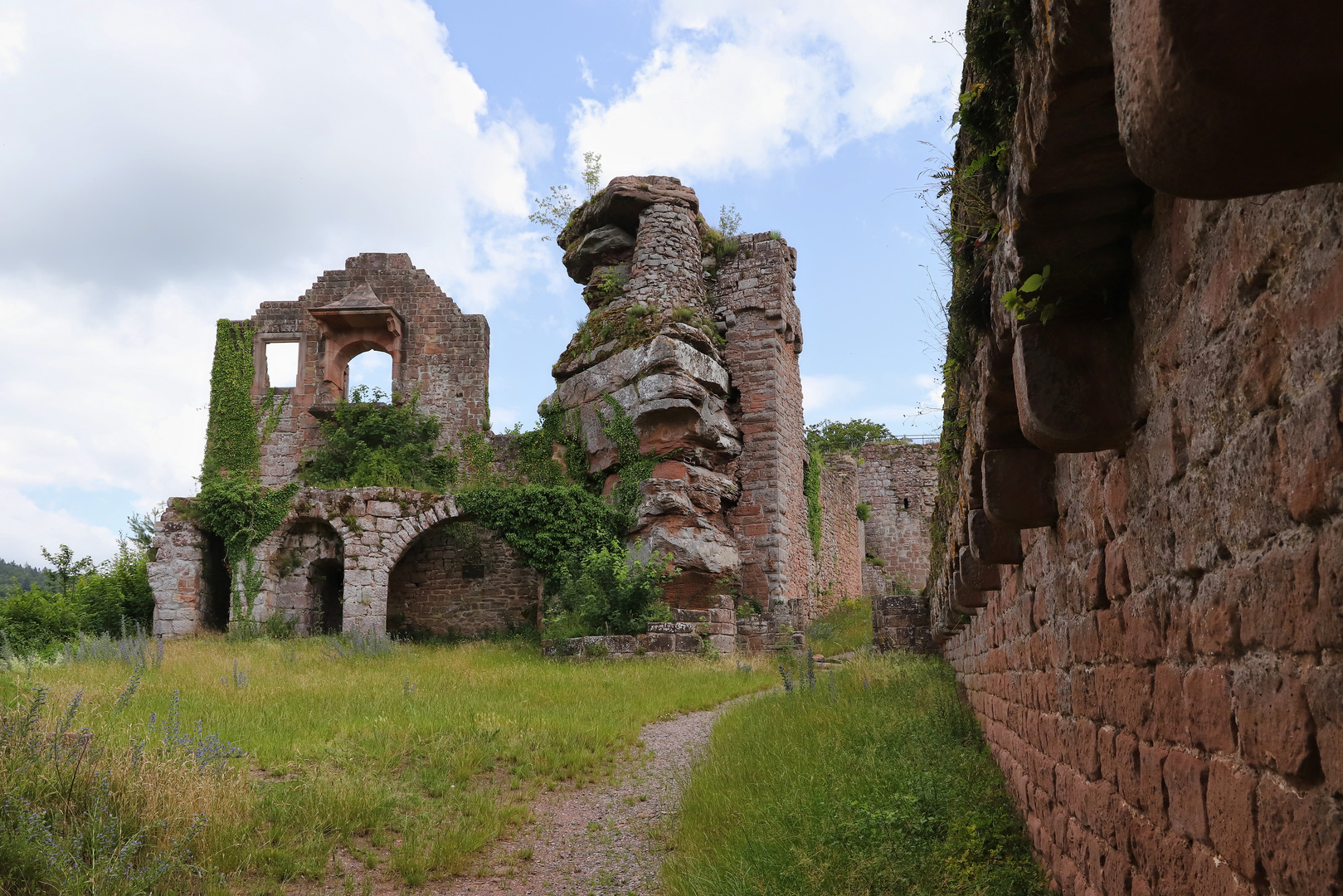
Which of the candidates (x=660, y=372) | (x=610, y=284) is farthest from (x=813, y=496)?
(x=610, y=284)

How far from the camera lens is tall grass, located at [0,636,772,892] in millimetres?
4895

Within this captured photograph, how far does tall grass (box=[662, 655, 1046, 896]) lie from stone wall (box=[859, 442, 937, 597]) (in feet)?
70.4

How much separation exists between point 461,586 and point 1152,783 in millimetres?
17854

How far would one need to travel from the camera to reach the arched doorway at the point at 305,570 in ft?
55.3

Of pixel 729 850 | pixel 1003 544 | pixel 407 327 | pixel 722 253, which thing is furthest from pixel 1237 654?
pixel 407 327

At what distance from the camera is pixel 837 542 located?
23188 millimetres

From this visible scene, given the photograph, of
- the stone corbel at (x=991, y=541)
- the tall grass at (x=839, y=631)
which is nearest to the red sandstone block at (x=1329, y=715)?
the stone corbel at (x=991, y=541)

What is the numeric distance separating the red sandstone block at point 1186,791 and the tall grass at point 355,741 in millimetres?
4124

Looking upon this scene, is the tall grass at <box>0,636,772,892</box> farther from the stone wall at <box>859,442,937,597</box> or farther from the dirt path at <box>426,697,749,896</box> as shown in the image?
the stone wall at <box>859,442,937,597</box>

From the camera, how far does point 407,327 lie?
73.6 feet

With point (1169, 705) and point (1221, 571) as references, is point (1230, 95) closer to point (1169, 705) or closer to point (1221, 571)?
point (1221, 571)

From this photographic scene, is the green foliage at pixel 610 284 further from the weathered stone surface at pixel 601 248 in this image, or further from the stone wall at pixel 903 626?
the stone wall at pixel 903 626

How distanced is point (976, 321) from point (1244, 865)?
2051mm

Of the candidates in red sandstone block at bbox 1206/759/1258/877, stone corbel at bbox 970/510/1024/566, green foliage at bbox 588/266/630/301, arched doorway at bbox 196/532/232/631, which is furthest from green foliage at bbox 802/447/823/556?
red sandstone block at bbox 1206/759/1258/877
